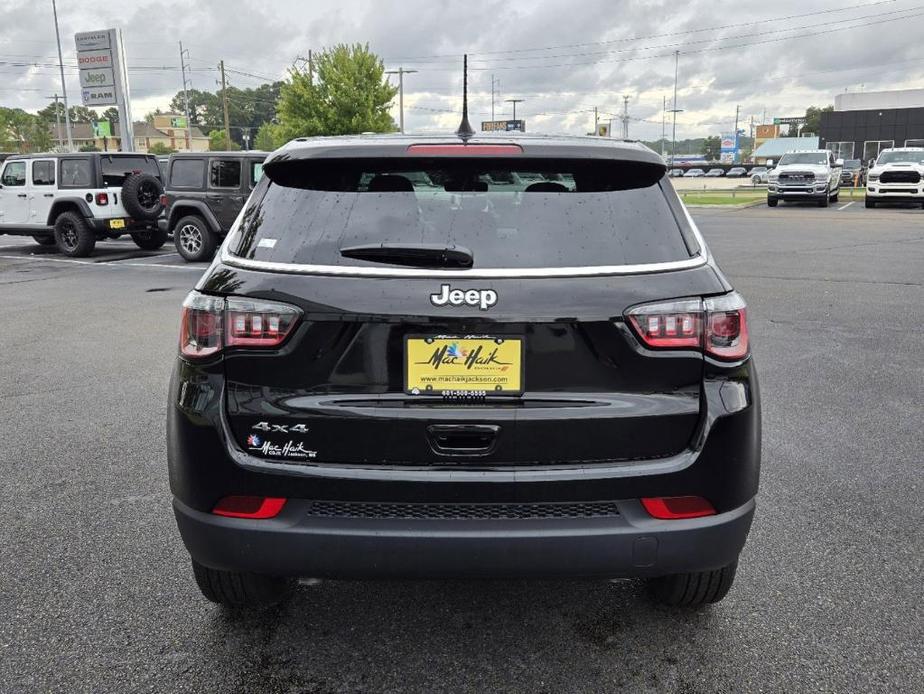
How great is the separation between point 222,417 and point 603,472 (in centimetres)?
114

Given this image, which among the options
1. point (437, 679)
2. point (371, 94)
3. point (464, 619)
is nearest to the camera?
point (437, 679)

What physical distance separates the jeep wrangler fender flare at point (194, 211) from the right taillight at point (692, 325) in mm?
12761

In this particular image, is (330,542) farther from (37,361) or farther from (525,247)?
(37,361)

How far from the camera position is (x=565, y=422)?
228cm

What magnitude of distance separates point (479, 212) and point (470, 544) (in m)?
1.00

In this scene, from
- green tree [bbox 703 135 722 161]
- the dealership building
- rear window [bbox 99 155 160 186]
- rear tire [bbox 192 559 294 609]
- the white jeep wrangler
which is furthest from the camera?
green tree [bbox 703 135 722 161]

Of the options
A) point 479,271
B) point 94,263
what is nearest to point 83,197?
point 94,263

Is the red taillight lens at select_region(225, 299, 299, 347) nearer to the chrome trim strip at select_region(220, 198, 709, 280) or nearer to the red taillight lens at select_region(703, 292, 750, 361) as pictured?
the chrome trim strip at select_region(220, 198, 709, 280)

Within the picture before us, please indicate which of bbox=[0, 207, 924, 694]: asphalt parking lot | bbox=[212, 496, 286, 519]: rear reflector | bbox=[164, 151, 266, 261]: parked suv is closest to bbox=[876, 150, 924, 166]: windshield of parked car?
bbox=[164, 151, 266, 261]: parked suv

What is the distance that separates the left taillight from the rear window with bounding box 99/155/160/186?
1460 cm

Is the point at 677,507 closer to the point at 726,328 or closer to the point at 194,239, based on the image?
the point at 726,328

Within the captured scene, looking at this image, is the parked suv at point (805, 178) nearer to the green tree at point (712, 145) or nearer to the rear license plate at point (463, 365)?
the rear license plate at point (463, 365)

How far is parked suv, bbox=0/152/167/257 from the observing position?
1523 centimetres

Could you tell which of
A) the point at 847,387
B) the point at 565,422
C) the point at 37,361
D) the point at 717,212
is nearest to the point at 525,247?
the point at 565,422
